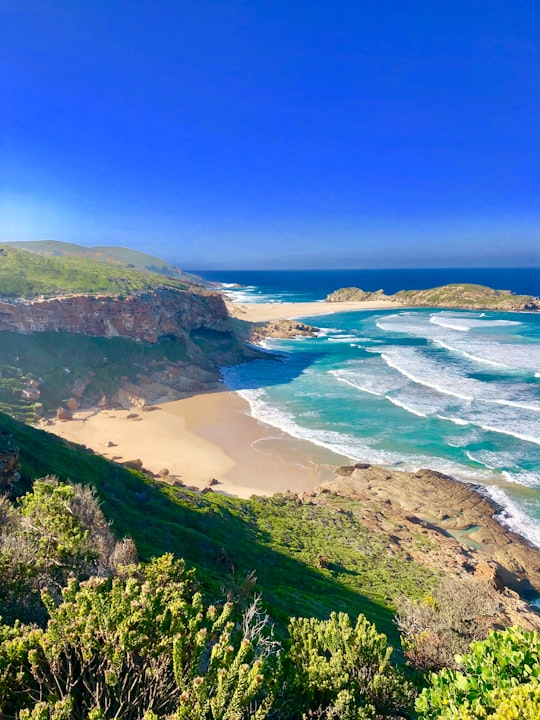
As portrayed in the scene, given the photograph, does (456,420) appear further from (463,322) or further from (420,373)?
(463,322)

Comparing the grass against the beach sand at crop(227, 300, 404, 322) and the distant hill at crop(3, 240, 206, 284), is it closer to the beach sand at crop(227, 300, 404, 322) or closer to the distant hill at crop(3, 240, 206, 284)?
the beach sand at crop(227, 300, 404, 322)

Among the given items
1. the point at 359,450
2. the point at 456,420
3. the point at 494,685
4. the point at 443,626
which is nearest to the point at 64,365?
the point at 359,450

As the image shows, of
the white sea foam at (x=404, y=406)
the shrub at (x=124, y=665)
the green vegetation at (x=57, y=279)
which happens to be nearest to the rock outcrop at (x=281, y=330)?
the green vegetation at (x=57, y=279)

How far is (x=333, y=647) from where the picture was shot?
7371 millimetres

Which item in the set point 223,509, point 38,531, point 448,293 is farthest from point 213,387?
point 448,293

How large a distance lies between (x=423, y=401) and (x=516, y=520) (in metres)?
18.8

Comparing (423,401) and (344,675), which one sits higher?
(344,675)

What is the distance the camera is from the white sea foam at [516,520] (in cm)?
2184

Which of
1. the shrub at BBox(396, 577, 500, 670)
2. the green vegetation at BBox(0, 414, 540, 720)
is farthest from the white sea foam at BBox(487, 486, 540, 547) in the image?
the green vegetation at BBox(0, 414, 540, 720)

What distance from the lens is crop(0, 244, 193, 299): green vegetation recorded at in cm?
5003

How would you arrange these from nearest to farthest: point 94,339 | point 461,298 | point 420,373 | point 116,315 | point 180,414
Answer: point 180,414, point 94,339, point 420,373, point 116,315, point 461,298

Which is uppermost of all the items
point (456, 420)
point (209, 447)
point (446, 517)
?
point (456, 420)

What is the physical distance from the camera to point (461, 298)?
123 m

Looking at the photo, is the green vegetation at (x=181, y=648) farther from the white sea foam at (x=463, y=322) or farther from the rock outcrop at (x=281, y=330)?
the white sea foam at (x=463, y=322)
